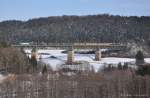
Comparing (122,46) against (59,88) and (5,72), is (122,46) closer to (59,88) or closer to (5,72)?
(5,72)

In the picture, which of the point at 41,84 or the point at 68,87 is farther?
the point at 41,84

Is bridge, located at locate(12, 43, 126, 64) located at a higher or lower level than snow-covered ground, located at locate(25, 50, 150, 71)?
higher

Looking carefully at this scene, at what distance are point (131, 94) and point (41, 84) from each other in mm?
7315

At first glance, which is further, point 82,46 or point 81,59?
point 82,46

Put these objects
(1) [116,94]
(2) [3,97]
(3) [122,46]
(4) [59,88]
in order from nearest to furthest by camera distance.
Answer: (2) [3,97] < (1) [116,94] < (4) [59,88] < (3) [122,46]

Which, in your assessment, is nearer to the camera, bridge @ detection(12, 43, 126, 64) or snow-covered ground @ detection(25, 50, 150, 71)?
snow-covered ground @ detection(25, 50, 150, 71)

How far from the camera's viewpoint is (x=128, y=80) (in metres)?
35.7

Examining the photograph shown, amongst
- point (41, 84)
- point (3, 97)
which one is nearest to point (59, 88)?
point (41, 84)

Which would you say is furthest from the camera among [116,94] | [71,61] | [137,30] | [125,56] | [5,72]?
[137,30]

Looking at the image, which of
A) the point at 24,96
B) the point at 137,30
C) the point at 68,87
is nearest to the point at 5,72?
the point at 68,87

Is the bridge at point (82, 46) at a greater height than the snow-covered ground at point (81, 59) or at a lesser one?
greater

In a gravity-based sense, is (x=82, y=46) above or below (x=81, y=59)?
above

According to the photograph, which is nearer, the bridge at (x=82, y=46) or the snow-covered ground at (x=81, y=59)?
the snow-covered ground at (x=81, y=59)

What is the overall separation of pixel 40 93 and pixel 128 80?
7003 mm
